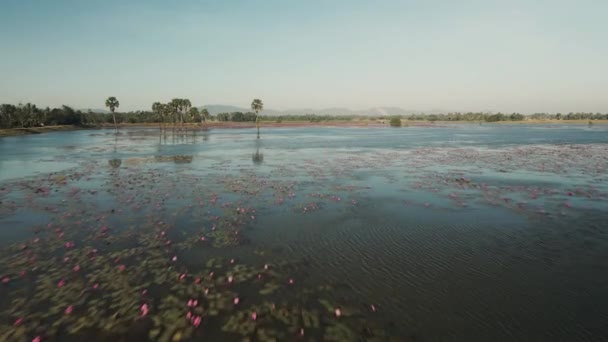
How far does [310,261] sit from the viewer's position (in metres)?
10.4

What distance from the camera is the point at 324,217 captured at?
15.1 metres

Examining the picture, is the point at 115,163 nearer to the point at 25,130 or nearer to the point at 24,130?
the point at 24,130

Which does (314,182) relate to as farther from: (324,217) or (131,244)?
(131,244)

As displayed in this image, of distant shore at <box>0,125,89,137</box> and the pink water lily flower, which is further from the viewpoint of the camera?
distant shore at <box>0,125,89,137</box>

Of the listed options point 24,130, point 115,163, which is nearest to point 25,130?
point 24,130

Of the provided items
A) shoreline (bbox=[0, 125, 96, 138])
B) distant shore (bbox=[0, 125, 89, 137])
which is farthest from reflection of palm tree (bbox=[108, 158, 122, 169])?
distant shore (bbox=[0, 125, 89, 137])

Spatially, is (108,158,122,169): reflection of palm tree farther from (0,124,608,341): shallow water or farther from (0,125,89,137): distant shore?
(0,125,89,137): distant shore

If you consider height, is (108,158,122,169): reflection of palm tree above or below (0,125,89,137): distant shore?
below

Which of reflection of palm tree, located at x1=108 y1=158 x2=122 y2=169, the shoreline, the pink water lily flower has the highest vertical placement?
the shoreline

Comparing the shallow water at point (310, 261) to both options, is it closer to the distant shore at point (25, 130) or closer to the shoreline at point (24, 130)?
the shoreline at point (24, 130)

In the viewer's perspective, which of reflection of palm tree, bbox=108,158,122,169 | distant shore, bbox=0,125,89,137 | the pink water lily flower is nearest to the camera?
the pink water lily flower

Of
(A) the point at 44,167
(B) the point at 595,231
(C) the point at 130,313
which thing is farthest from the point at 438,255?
(A) the point at 44,167

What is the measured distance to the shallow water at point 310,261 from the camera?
7207 mm

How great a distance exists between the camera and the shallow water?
23.6 feet
